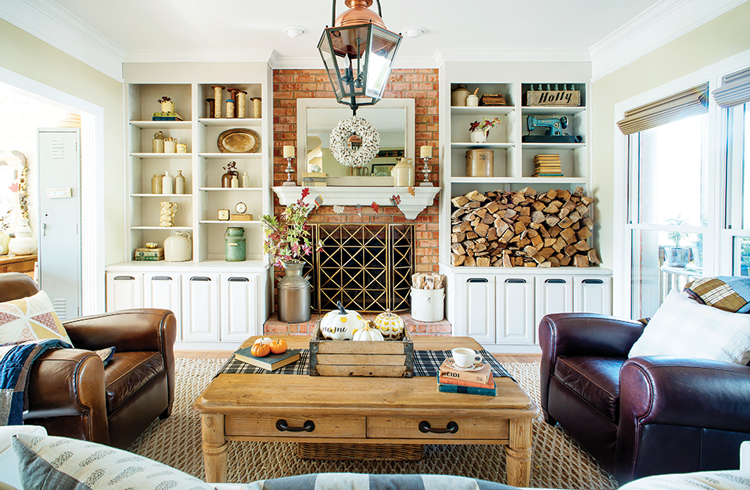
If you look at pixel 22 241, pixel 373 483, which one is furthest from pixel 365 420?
pixel 22 241

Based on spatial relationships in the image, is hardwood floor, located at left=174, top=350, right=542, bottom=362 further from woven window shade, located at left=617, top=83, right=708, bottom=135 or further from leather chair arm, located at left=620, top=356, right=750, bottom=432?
woven window shade, located at left=617, top=83, right=708, bottom=135

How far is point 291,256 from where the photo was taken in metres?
3.42

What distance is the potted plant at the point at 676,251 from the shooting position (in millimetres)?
2646

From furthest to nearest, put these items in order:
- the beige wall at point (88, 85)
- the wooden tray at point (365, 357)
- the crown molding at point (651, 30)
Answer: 1. the beige wall at point (88, 85)
2. the crown molding at point (651, 30)
3. the wooden tray at point (365, 357)

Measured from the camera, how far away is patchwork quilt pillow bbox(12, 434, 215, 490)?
0.52 metres

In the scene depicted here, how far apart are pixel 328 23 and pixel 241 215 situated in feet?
5.99

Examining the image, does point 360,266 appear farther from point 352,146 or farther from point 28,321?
point 28,321

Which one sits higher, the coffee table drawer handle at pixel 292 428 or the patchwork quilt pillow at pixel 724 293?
the patchwork quilt pillow at pixel 724 293

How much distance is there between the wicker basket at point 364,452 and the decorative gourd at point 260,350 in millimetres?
449

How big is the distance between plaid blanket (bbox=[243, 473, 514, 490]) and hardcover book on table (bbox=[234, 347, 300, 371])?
43.7 inches

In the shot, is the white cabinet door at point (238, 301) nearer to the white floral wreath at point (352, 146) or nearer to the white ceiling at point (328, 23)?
the white floral wreath at point (352, 146)

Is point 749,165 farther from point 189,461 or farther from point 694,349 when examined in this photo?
point 189,461

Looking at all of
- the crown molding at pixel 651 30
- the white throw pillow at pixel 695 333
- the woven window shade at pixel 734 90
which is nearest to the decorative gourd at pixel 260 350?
the white throw pillow at pixel 695 333

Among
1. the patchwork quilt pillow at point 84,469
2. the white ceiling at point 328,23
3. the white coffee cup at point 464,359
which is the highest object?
the white ceiling at point 328,23
